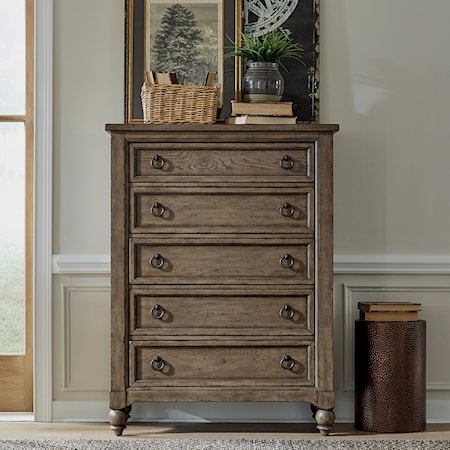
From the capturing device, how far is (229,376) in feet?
11.4

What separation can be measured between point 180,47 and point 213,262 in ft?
3.36

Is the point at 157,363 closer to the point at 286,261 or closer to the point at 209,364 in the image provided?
the point at 209,364

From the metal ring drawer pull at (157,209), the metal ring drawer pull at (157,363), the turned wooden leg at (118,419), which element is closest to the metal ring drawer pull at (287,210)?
the metal ring drawer pull at (157,209)

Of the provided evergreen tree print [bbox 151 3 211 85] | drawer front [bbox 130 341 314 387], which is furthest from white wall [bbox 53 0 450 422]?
drawer front [bbox 130 341 314 387]

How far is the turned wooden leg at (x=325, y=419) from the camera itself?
3508mm

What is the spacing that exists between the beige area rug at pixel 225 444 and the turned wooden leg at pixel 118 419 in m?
0.06

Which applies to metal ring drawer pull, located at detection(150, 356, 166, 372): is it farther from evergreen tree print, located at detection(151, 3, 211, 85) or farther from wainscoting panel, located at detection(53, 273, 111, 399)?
evergreen tree print, located at detection(151, 3, 211, 85)

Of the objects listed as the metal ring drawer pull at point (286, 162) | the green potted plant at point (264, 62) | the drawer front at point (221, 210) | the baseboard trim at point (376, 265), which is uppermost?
the green potted plant at point (264, 62)

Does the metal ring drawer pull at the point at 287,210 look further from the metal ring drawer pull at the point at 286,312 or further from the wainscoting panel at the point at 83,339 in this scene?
the wainscoting panel at the point at 83,339

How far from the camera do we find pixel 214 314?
3488mm

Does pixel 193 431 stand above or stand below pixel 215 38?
below

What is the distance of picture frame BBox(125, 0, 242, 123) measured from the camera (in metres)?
3.88

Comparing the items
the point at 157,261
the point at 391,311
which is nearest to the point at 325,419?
the point at 391,311

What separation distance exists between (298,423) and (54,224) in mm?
1360
